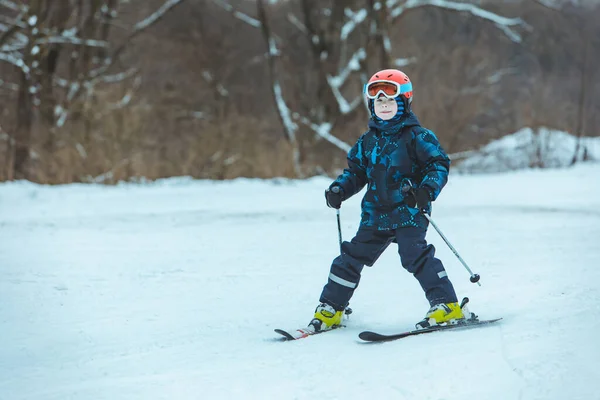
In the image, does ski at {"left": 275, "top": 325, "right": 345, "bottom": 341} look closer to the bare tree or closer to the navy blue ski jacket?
the navy blue ski jacket

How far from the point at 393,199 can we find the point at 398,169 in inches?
6.4

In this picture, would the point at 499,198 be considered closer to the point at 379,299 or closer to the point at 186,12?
the point at 379,299

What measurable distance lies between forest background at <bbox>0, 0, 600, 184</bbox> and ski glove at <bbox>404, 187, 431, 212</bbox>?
338 inches

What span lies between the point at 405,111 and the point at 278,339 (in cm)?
138

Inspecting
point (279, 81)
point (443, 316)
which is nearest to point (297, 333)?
point (443, 316)

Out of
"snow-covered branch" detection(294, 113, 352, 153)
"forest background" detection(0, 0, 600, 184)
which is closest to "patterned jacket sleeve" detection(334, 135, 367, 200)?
"forest background" detection(0, 0, 600, 184)

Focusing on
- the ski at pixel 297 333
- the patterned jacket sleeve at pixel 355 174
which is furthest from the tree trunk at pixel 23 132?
the ski at pixel 297 333

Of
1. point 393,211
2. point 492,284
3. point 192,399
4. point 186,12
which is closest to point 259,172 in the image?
point 492,284

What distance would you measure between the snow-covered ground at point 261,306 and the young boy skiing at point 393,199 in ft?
0.73

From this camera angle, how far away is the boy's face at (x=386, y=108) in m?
3.93

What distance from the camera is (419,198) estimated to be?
3648 mm

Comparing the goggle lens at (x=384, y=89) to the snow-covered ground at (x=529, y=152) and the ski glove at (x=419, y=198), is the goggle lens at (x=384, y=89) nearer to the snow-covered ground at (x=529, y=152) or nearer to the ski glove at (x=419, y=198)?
the ski glove at (x=419, y=198)

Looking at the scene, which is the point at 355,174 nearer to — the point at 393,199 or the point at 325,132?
the point at 393,199

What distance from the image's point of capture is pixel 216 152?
13695mm
